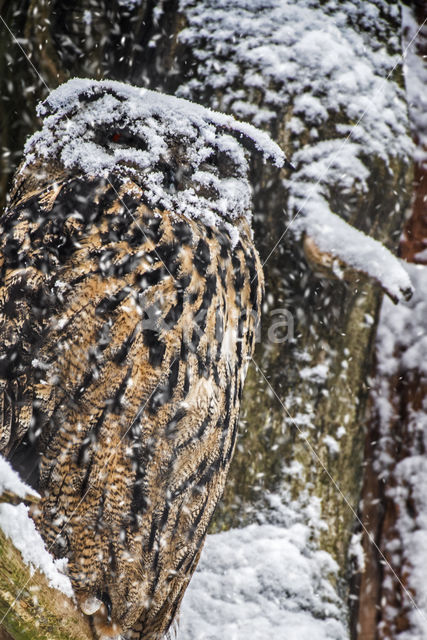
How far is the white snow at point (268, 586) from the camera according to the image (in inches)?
49.6

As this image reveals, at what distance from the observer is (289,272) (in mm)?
1361

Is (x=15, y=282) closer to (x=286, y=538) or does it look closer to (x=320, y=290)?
(x=320, y=290)

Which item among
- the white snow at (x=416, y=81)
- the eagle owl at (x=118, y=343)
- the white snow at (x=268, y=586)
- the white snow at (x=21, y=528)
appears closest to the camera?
the white snow at (x=21, y=528)

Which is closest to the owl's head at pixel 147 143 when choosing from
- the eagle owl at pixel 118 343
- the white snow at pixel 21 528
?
the eagle owl at pixel 118 343

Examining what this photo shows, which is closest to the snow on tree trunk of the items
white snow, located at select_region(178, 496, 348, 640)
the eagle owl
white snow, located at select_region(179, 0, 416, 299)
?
white snow, located at select_region(178, 496, 348, 640)

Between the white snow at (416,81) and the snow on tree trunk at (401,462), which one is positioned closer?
the snow on tree trunk at (401,462)


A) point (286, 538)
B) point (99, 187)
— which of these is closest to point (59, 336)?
point (99, 187)

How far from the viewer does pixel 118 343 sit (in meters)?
0.97

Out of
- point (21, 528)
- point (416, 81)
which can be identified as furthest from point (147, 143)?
point (416, 81)

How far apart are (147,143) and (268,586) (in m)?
0.99

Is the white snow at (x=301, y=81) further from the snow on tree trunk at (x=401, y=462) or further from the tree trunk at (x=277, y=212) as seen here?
the snow on tree trunk at (x=401, y=462)

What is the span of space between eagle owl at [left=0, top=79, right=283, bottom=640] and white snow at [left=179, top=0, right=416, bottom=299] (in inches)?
12.1

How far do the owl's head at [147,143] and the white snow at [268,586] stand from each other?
725mm

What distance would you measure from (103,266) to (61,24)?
2.51 ft
